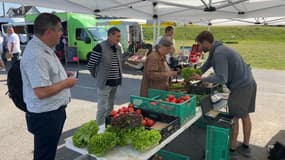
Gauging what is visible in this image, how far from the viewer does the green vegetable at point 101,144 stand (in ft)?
6.05

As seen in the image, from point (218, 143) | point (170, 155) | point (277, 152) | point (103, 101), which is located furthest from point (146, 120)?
point (277, 152)

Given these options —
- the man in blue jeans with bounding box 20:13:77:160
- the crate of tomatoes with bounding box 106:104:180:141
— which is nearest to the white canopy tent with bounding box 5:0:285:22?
the man in blue jeans with bounding box 20:13:77:160

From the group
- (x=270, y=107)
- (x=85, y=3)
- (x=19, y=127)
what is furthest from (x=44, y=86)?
(x=270, y=107)

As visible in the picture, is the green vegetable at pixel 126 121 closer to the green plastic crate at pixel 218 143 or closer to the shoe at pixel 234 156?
the green plastic crate at pixel 218 143

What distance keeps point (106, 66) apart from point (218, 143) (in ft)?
5.90

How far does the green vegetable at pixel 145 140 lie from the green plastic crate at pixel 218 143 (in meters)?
→ 0.97

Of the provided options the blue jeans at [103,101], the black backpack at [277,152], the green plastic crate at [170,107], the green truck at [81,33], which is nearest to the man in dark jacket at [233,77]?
the black backpack at [277,152]

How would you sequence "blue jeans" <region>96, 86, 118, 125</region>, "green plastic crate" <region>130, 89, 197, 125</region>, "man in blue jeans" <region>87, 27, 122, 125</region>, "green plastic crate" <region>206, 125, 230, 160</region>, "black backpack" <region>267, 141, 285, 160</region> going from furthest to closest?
"blue jeans" <region>96, 86, 118, 125</region> < "man in blue jeans" <region>87, 27, 122, 125</region> < "black backpack" <region>267, 141, 285, 160</region> < "green plastic crate" <region>206, 125, 230, 160</region> < "green plastic crate" <region>130, 89, 197, 125</region>

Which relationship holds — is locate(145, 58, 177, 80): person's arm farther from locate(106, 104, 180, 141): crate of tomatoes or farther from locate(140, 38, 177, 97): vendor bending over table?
locate(106, 104, 180, 141): crate of tomatoes

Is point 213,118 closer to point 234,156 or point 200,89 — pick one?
point 200,89

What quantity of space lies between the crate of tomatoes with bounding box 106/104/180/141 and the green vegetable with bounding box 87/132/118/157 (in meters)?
0.14

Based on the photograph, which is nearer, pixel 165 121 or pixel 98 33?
pixel 165 121

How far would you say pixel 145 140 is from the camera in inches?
74.0

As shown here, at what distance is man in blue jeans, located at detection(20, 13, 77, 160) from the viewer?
Result: 5.99ft
